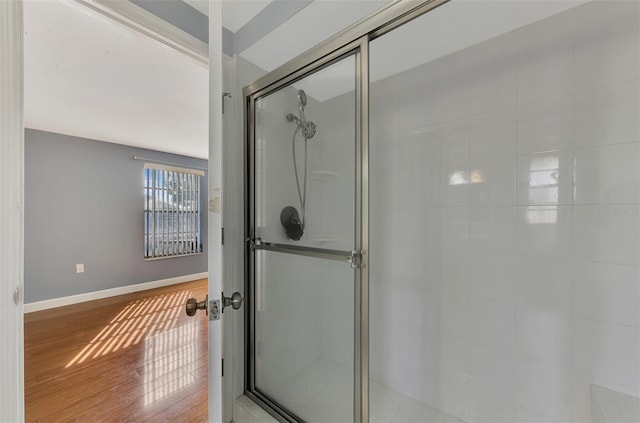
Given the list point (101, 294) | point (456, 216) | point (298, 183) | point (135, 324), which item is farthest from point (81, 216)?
point (456, 216)

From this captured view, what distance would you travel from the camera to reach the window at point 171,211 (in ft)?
14.5

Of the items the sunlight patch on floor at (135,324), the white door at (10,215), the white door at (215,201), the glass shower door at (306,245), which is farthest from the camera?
the sunlight patch on floor at (135,324)

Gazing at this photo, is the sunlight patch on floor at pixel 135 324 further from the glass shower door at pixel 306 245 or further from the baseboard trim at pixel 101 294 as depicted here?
the glass shower door at pixel 306 245

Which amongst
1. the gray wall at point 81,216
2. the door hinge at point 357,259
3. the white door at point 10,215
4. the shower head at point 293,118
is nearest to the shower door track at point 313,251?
the door hinge at point 357,259

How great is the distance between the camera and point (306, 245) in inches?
54.7

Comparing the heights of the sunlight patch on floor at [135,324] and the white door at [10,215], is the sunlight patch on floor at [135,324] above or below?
below

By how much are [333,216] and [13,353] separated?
1.10m

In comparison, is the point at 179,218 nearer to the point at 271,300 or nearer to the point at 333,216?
the point at 271,300

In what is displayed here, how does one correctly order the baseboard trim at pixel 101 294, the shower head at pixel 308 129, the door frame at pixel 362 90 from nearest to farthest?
1. the door frame at pixel 362 90
2. the shower head at pixel 308 129
3. the baseboard trim at pixel 101 294

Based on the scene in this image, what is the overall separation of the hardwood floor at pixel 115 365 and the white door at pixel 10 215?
4.11ft

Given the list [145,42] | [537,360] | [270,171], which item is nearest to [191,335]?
[270,171]

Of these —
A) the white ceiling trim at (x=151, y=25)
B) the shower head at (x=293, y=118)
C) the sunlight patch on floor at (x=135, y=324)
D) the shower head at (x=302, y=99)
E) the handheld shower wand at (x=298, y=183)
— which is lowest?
the sunlight patch on floor at (x=135, y=324)

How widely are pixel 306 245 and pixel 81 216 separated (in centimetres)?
413

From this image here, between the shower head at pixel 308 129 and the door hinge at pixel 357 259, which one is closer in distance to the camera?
the door hinge at pixel 357 259
